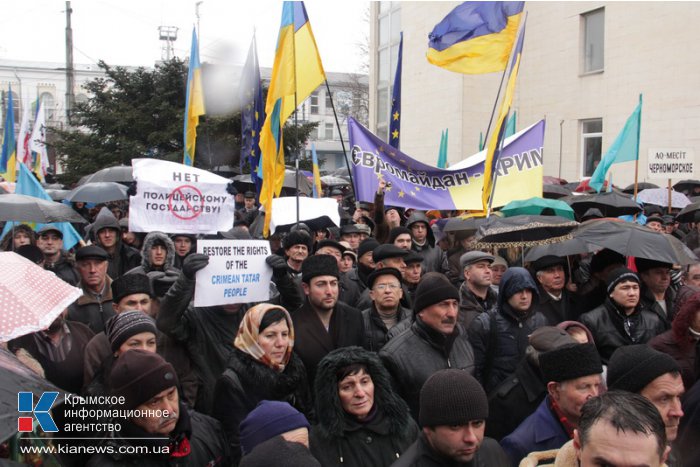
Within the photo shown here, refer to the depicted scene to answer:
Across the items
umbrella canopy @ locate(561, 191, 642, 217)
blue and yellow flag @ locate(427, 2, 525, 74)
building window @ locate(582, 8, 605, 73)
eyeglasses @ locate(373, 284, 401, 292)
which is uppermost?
building window @ locate(582, 8, 605, 73)

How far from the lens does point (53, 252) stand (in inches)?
280

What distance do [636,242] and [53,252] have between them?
18.9 ft

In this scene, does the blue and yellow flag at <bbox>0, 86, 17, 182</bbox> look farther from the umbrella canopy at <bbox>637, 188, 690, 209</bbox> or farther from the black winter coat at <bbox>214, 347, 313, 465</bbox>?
the umbrella canopy at <bbox>637, 188, 690, 209</bbox>

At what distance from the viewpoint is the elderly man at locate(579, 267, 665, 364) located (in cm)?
465

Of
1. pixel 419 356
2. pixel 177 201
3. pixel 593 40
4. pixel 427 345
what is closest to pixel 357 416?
pixel 419 356

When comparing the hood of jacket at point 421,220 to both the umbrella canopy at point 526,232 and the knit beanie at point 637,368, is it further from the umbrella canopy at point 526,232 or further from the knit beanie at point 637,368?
the knit beanie at point 637,368

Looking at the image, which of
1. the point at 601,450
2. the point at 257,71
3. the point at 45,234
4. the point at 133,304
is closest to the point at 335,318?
the point at 133,304

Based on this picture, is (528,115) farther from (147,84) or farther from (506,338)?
(506,338)

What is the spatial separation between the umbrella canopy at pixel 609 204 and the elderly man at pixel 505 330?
16.3 feet

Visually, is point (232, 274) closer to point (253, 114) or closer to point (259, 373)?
point (259, 373)

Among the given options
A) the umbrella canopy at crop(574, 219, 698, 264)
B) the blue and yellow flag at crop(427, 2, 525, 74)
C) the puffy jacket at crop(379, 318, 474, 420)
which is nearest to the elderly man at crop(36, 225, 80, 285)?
the puffy jacket at crop(379, 318, 474, 420)

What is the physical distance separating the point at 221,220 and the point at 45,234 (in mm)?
1991

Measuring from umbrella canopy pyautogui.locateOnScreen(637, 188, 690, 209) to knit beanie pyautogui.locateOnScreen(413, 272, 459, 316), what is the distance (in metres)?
10.0

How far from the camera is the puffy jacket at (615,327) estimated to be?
4647 millimetres
